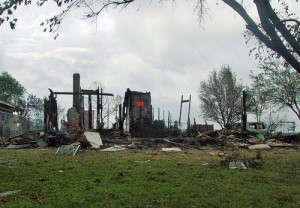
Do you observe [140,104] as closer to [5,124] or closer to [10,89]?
[5,124]

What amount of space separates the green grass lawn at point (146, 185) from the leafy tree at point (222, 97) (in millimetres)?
40265

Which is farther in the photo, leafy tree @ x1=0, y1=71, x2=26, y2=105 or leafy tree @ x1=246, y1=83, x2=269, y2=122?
leafy tree @ x1=0, y1=71, x2=26, y2=105

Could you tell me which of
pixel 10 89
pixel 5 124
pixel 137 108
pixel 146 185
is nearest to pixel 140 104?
pixel 137 108

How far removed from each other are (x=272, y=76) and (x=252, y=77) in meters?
2.76

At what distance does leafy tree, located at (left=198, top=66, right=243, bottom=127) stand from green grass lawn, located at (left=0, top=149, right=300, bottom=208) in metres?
40.3

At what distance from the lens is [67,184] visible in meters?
8.18

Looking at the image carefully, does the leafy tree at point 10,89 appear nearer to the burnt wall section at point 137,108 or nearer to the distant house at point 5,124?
the distant house at point 5,124

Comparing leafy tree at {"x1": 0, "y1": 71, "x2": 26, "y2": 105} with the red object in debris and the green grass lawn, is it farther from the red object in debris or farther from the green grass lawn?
the green grass lawn

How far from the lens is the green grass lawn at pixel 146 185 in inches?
268

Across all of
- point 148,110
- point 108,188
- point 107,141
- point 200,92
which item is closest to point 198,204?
point 108,188

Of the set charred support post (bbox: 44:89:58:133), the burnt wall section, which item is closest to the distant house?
charred support post (bbox: 44:89:58:133)

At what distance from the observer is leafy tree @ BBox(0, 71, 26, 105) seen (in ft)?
211

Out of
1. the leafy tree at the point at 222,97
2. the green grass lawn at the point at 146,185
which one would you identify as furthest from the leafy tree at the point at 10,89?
the green grass lawn at the point at 146,185

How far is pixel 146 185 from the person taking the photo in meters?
8.36
